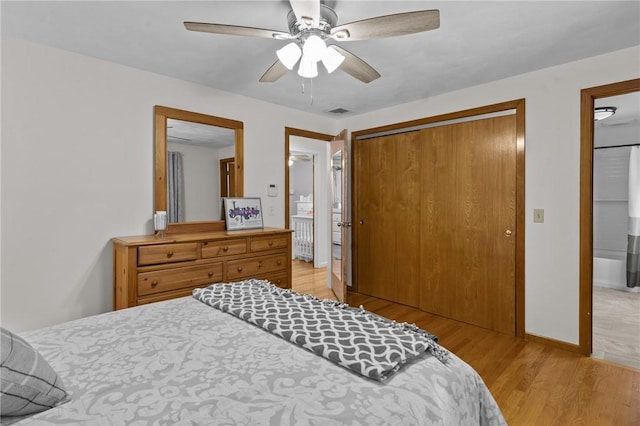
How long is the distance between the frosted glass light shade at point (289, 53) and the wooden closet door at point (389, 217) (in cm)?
216

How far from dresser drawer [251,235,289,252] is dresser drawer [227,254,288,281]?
0.09 metres

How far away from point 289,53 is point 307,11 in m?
0.33

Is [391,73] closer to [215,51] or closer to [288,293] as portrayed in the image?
[215,51]

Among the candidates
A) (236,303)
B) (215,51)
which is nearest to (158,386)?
(236,303)

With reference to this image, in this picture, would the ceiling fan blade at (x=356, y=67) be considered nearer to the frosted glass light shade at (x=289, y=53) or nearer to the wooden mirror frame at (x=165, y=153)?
the frosted glass light shade at (x=289, y=53)

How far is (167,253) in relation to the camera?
8.20ft

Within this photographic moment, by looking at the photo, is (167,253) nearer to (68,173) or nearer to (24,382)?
(68,173)

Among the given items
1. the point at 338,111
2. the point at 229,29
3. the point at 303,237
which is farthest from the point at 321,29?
the point at 303,237

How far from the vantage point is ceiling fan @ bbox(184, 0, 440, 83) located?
5.16 ft

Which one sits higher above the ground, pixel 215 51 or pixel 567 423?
pixel 215 51

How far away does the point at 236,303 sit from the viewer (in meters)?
1.63

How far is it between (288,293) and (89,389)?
0.99 m

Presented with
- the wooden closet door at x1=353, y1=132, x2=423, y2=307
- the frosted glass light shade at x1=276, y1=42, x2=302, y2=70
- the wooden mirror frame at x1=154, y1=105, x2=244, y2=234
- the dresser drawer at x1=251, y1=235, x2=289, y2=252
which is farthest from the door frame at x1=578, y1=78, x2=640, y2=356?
the wooden mirror frame at x1=154, y1=105, x2=244, y2=234

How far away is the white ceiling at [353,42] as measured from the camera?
74.5 inches
